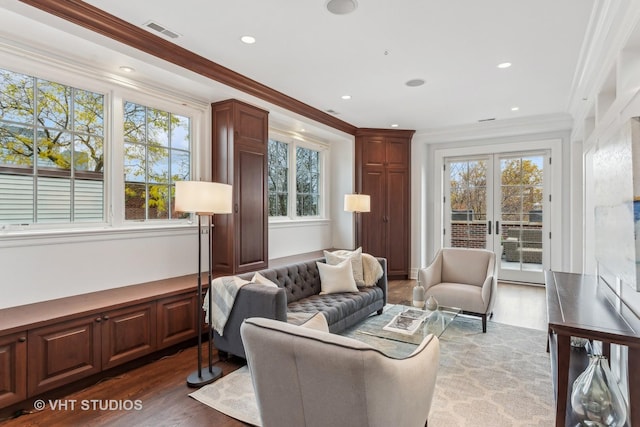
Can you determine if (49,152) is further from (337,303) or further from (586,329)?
(586,329)

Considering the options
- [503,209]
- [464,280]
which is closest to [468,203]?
[503,209]

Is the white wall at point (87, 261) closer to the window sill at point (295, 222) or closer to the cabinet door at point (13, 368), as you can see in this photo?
the cabinet door at point (13, 368)

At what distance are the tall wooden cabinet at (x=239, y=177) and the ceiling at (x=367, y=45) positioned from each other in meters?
0.30

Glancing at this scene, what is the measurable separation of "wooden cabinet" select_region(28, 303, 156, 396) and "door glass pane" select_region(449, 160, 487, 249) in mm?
5430

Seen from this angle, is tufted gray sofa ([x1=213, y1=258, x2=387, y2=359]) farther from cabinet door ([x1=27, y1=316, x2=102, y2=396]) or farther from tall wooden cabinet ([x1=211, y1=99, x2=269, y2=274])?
cabinet door ([x1=27, y1=316, x2=102, y2=396])

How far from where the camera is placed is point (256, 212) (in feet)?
14.1

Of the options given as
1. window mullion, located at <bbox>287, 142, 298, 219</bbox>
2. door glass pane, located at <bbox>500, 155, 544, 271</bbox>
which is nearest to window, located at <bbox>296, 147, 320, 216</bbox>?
window mullion, located at <bbox>287, 142, 298, 219</bbox>

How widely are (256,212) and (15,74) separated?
2.49 m

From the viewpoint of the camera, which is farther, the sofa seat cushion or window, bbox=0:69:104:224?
the sofa seat cushion

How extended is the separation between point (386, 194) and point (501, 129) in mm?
2170

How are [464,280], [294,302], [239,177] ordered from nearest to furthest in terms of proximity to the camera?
[294,302], [239,177], [464,280]

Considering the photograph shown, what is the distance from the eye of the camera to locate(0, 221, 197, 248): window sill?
2.63 metres

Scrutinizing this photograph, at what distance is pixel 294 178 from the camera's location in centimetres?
572

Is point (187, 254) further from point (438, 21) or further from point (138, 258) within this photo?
point (438, 21)
